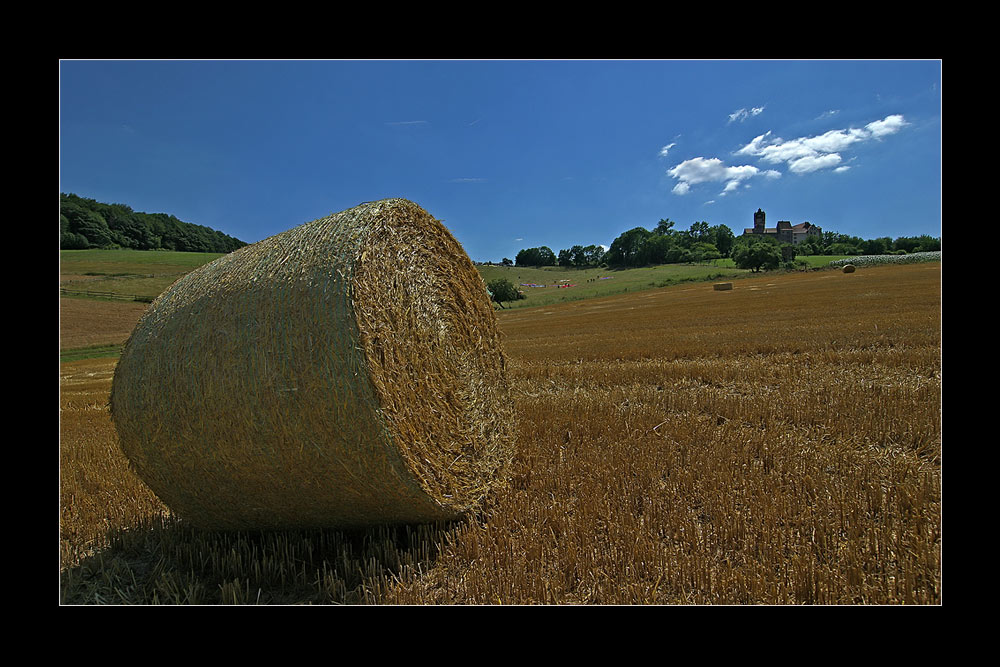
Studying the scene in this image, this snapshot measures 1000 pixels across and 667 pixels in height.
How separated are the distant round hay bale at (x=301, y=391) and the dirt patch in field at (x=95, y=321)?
84.6ft

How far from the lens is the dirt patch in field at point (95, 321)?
26.5 m

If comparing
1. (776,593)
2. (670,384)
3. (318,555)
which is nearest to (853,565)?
(776,593)

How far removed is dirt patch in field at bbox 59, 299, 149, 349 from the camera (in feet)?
86.8

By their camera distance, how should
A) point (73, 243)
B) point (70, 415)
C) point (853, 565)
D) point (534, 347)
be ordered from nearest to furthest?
point (853, 565)
point (70, 415)
point (534, 347)
point (73, 243)

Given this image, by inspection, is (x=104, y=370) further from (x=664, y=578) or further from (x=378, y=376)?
(x=664, y=578)

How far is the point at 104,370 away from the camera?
17500mm

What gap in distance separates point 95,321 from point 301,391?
1369 inches

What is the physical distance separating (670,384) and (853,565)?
5392mm

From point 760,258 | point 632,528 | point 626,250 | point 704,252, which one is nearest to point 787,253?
point 760,258

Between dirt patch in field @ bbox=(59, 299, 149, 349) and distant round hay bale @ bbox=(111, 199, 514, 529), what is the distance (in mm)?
25774

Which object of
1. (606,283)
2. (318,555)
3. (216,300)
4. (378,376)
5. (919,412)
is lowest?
(318,555)

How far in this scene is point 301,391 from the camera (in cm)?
296

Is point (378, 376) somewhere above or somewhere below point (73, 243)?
below

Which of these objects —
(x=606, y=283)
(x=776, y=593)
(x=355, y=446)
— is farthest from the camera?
(x=606, y=283)
